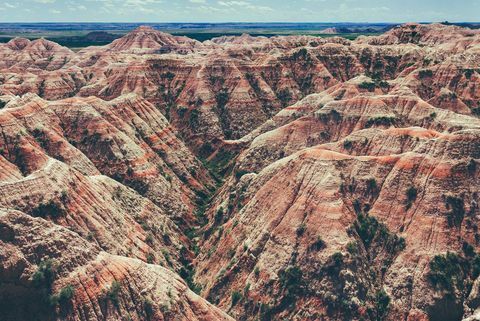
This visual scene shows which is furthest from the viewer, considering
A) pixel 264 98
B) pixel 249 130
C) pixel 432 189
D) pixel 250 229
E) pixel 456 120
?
pixel 264 98

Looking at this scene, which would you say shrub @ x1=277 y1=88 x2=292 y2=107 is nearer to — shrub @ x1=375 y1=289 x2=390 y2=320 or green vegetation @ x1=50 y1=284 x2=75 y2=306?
shrub @ x1=375 y1=289 x2=390 y2=320

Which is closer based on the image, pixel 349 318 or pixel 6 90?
pixel 349 318

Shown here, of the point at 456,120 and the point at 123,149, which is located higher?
the point at 456,120

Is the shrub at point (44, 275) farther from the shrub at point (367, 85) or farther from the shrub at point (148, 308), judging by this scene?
the shrub at point (367, 85)

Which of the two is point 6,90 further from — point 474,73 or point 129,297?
point 474,73

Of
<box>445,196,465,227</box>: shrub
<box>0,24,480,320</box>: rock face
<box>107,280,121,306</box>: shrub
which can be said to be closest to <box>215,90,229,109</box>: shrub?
<box>0,24,480,320</box>: rock face

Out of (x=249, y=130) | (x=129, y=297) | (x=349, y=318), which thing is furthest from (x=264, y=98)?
(x=129, y=297)

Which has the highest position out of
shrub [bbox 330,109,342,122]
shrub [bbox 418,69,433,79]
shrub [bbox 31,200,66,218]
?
shrub [bbox 418,69,433,79]

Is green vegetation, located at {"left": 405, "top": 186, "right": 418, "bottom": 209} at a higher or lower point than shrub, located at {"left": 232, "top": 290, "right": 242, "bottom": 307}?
higher

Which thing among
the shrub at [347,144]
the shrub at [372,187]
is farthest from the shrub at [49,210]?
the shrub at [347,144]
